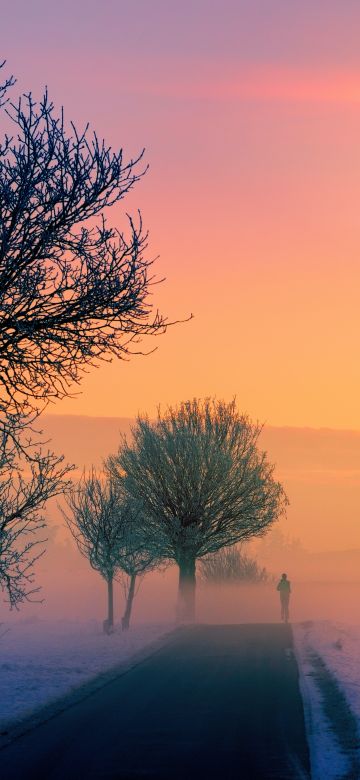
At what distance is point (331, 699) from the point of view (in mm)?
17969

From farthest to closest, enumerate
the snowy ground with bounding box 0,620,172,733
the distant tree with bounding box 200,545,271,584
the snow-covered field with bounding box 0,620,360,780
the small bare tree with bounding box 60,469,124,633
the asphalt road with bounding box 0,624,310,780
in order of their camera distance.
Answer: the distant tree with bounding box 200,545,271,584, the small bare tree with bounding box 60,469,124,633, the snowy ground with bounding box 0,620,172,733, the snow-covered field with bounding box 0,620,360,780, the asphalt road with bounding box 0,624,310,780

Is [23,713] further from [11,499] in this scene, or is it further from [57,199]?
[57,199]

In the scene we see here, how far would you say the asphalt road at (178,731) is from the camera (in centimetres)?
1176

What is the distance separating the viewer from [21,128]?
13039 mm

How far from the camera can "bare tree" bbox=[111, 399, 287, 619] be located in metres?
43.6

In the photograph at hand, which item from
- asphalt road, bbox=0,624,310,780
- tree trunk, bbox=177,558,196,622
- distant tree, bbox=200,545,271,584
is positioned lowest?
asphalt road, bbox=0,624,310,780

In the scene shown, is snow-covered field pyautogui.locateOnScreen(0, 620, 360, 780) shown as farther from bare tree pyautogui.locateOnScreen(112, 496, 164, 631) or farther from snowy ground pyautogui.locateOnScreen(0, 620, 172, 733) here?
bare tree pyautogui.locateOnScreen(112, 496, 164, 631)

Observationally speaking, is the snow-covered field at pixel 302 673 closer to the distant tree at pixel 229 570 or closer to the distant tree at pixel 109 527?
the distant tree at pixel 109 527

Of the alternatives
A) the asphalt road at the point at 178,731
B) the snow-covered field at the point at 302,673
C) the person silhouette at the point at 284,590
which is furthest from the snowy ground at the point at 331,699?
the person silhouette at the point at 284,590

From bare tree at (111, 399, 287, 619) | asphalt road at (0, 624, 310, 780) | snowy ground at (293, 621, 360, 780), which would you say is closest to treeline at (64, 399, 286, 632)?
bare tree at (111, 399, 287, 619)

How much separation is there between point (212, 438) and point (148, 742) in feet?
105

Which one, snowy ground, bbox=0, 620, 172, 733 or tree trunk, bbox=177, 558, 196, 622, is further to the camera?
tree trunk, bbox=177, 558, 196, 622

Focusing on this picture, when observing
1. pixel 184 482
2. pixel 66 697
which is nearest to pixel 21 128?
pixel 66 697

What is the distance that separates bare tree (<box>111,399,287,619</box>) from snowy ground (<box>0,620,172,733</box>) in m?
4.69
